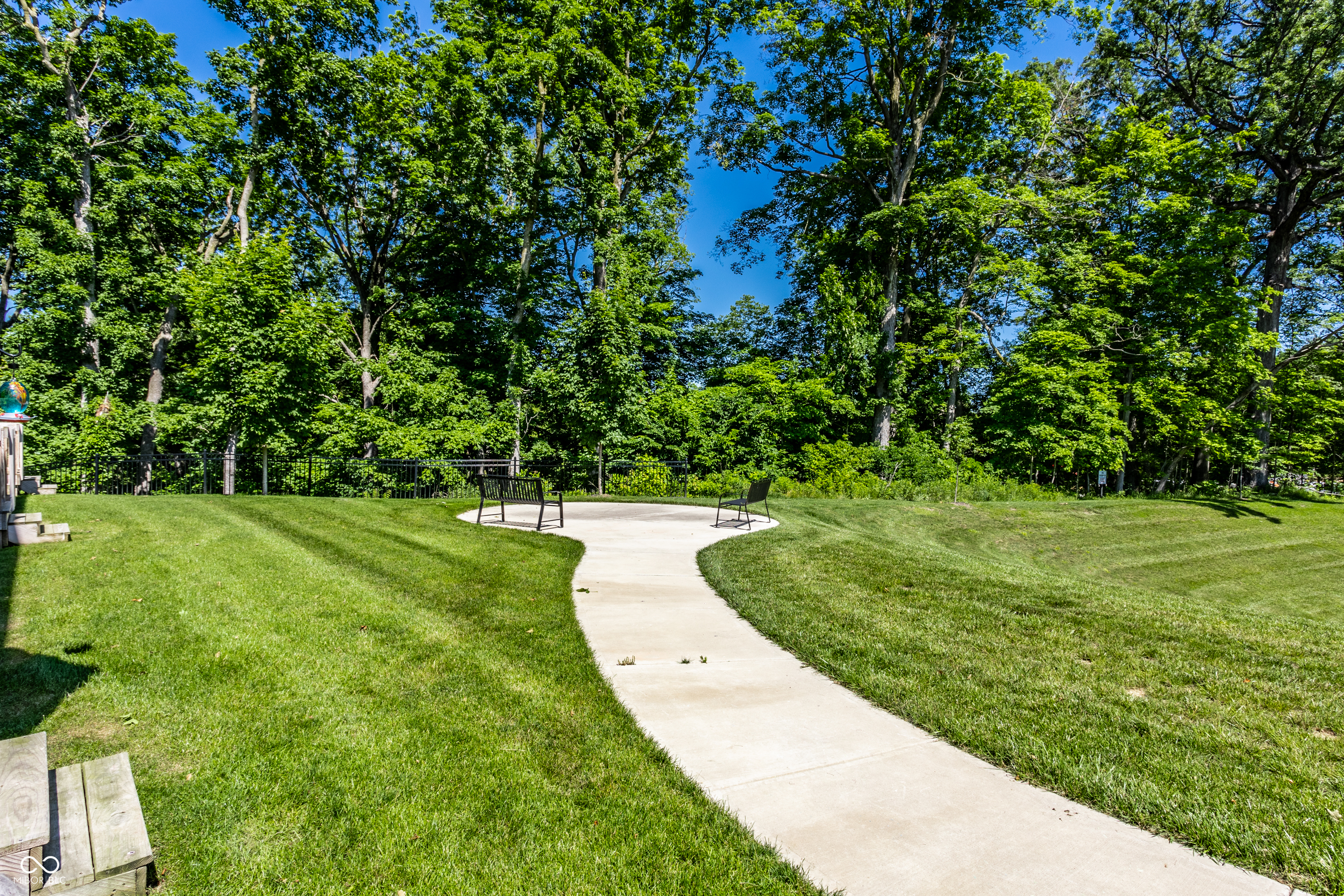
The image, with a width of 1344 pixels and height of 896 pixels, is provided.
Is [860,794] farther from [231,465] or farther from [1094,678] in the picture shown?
[231,465]

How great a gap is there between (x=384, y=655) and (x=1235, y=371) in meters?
30.4

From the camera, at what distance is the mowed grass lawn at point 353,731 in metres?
2.22

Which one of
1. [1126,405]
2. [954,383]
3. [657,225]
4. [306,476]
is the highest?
[657,225]

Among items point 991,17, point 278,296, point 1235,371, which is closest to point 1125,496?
point 1235,371

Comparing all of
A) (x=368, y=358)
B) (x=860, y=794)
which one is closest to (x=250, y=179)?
(x=368, y=358)

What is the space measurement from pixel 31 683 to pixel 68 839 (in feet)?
8.02

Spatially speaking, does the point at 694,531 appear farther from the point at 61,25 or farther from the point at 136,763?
the point at 61,25

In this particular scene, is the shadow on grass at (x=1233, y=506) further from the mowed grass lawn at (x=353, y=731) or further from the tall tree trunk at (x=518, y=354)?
the mowed grass lawn at (x=353, y=731)

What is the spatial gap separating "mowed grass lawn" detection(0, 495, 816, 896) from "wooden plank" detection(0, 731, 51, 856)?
542mm

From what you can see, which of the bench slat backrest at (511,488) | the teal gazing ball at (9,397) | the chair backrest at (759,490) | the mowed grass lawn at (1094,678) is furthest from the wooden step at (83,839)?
the chair backrest at (759,490)

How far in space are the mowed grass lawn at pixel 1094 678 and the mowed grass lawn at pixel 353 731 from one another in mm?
1800

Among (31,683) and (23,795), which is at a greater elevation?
(23,795)

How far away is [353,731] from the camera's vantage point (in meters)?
3.18

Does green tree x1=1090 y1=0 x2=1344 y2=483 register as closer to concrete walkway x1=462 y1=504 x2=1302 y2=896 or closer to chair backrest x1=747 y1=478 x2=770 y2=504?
chair backrest x1=747 y1=478 x2=770 y2=504
